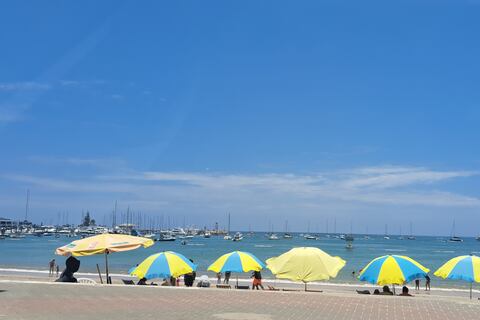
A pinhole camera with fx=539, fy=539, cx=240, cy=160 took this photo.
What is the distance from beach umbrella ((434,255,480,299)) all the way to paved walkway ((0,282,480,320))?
3.73m

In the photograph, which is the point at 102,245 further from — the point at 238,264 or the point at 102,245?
the point at 238,264

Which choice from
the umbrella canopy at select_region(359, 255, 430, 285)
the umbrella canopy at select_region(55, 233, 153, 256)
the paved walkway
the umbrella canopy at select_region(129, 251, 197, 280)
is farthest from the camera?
the umbrella canopy at select_region(129, 251, 197, 280)

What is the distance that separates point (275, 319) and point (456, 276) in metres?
9.41

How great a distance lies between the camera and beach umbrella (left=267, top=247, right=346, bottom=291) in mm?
17469

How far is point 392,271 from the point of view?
1736 centimetres

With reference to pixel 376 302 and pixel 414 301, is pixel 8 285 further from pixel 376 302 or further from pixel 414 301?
pixel 414 301

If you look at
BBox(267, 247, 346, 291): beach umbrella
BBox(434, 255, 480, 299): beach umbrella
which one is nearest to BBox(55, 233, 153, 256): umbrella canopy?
BBox(267, 247, 346, 291): beach umbrella

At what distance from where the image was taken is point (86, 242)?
671 inches

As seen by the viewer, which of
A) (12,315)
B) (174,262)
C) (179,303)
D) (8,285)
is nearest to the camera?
(12,315)

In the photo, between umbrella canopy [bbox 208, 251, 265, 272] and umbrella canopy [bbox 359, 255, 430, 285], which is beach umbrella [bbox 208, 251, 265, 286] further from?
umbrella canopy [bbox 359, 255, 430, 285]

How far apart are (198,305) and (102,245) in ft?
16.7

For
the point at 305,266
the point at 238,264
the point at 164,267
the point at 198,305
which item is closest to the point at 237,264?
the point at 238,264

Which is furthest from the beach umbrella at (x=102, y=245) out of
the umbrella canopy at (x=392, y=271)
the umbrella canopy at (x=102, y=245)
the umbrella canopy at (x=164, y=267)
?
the umbrella canopy at (x=392, y=271)

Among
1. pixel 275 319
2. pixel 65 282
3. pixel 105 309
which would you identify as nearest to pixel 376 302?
pixel 275 319
